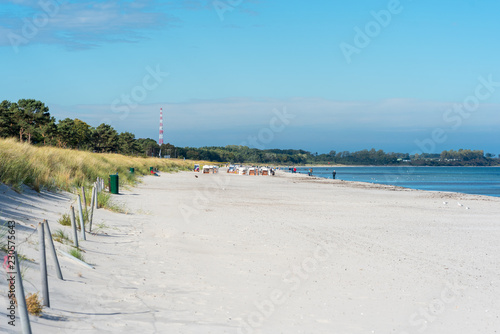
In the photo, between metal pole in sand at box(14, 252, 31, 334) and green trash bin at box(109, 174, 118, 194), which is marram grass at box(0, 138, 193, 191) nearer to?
green trash bin at box(109, 174, 118, 194)

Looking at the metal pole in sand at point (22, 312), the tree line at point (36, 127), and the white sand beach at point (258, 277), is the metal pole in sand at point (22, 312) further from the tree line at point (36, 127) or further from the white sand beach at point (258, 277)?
the tree line at point (36, 127)

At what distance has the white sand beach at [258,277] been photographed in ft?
17.6

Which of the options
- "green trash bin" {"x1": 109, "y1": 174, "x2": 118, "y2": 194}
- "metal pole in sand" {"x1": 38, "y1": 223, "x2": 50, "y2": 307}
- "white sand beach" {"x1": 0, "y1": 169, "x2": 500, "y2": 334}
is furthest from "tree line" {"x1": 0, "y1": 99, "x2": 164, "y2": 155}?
"metal pole in sand" {"x1": 38, "y1": 223, "x2": 50, "y2": 307}

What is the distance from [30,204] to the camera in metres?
10.6

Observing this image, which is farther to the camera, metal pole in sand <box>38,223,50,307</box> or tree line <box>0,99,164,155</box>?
tree line <box>0,99,164,155</box>

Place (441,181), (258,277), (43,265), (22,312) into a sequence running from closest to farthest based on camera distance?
(22,312) → (43,265) → (258,277) → (441,181)

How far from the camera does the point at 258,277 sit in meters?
7.64

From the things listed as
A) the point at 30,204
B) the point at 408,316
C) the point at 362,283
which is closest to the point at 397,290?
the point at 362,283

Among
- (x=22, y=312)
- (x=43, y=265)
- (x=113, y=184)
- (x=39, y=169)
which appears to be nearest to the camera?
(x=22, y=312)

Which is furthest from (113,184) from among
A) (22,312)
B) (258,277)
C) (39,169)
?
(22,312)

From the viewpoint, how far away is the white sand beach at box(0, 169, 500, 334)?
5355 millimetres

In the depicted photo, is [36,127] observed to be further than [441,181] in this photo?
No

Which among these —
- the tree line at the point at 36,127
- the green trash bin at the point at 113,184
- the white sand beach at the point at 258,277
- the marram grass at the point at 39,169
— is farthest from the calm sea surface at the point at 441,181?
the tree line at the point at 36,127

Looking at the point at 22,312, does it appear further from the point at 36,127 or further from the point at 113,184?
the point at 36,127
